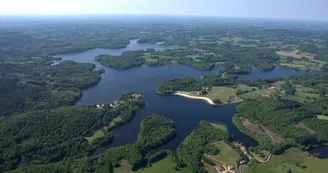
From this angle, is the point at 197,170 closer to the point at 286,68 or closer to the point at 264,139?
the point at 264,139

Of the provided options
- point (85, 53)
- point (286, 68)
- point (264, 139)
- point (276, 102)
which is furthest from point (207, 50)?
point (264, 139)

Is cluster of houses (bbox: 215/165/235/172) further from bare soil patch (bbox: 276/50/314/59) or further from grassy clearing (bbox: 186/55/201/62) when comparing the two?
bare soil patch (bbox: 276/50/314/59)

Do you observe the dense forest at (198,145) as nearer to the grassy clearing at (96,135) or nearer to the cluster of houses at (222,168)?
the cluster of houses at (222,168)

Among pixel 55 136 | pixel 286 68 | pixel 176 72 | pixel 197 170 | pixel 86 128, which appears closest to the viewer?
pixel 197 170

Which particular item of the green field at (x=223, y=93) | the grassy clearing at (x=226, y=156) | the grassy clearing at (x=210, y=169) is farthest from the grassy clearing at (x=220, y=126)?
the green field at (x=223, y=93)

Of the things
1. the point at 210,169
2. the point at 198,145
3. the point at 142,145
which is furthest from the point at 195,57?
the point at 210,169
